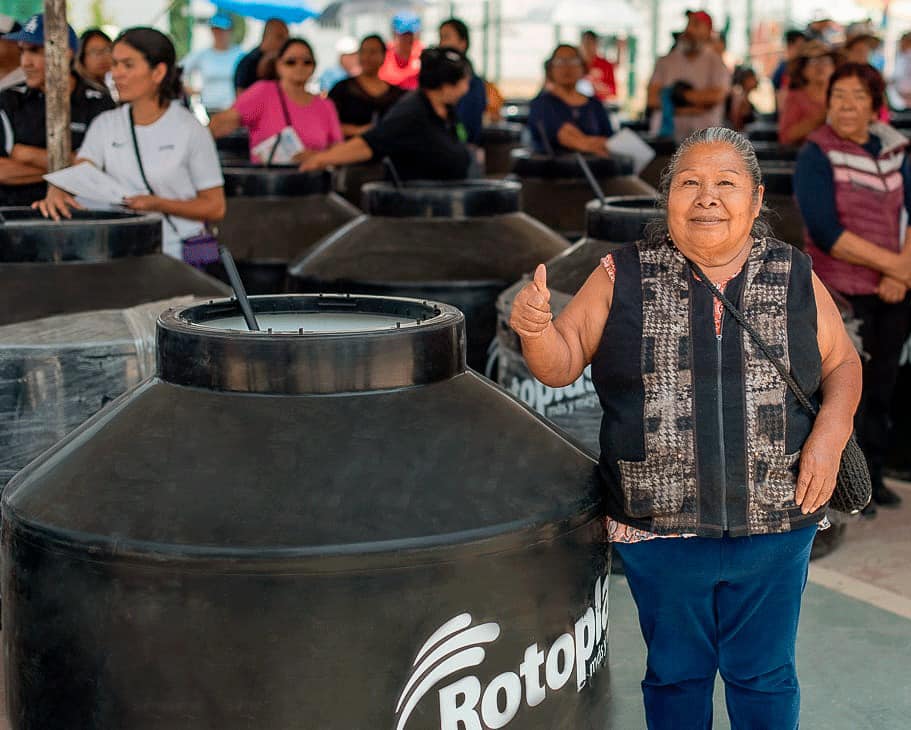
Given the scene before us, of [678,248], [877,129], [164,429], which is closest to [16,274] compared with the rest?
[164,429]

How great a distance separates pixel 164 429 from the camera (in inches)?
104

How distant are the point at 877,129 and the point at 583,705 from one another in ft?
10.8

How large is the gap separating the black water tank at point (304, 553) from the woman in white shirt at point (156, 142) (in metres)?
2.51

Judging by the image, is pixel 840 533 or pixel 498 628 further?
pixel 840 533

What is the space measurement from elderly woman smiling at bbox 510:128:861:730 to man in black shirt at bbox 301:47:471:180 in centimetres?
381

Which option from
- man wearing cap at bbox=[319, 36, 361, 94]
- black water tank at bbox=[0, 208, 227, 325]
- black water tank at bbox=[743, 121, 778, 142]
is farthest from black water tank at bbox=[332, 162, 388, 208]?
man wearing cap at bbox=[319, 36, 361, 94]

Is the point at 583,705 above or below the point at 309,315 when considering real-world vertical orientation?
below

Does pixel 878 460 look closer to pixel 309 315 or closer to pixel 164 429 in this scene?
pixel 309 315

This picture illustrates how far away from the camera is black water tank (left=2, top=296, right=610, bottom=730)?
242 centimetres

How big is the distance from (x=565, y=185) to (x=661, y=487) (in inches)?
203

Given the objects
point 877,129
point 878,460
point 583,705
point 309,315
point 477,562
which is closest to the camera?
point 477,562

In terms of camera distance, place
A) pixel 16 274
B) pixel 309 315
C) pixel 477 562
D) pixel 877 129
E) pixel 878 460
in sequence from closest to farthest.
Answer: pixel 477 562 → pixel 309 315 → pixel 16 274 → pixel 877 129 → pixel 878 460

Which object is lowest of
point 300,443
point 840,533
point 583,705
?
point 840,533

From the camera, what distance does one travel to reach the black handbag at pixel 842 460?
111 inches
